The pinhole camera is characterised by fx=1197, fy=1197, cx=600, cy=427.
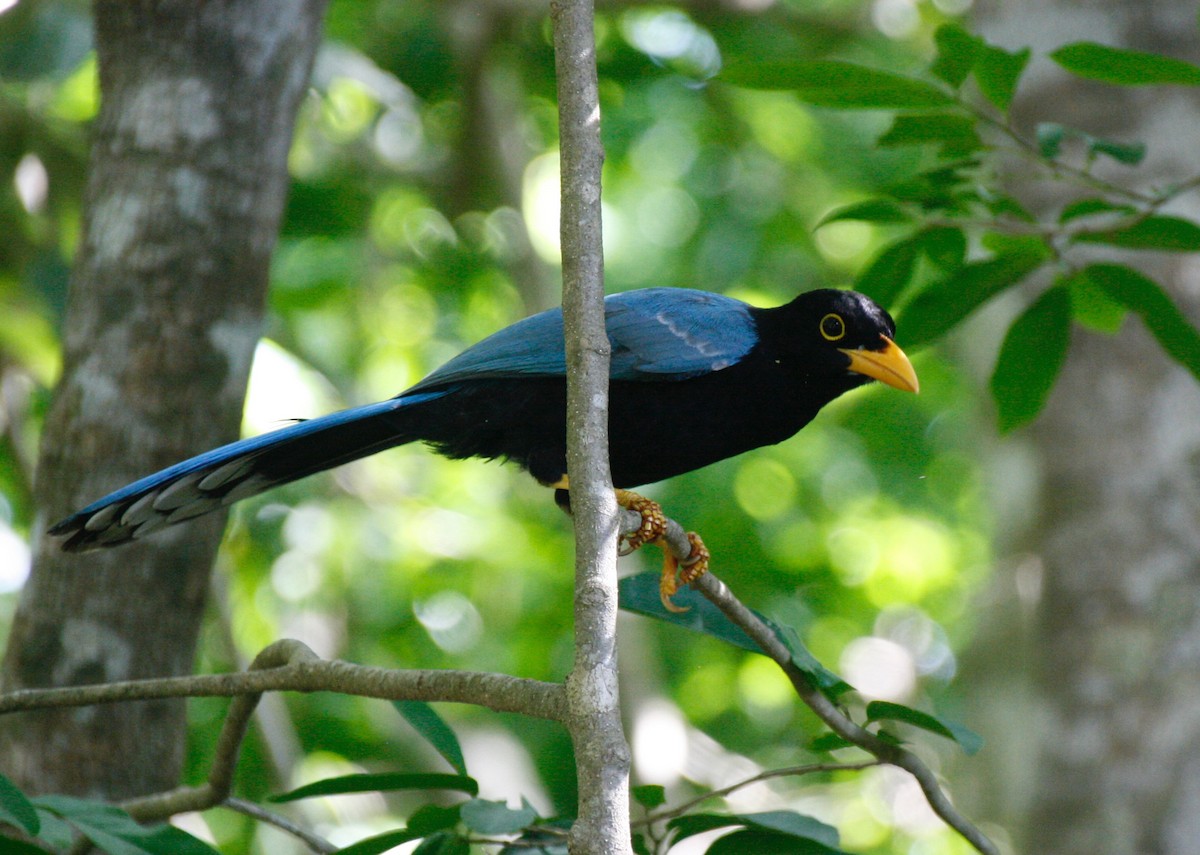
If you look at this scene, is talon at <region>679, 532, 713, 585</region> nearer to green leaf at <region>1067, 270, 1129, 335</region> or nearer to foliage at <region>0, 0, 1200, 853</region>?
foliage at <region>0, 0, 1200, 853</region>

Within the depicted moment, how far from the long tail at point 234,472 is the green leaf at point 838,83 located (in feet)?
4.51

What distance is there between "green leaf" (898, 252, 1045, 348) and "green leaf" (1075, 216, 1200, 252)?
0.56ft

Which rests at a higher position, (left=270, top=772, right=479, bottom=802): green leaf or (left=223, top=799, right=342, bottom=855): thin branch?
(left=270, top=772, right=479, bottom=802): green leaf

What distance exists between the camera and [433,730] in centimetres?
239

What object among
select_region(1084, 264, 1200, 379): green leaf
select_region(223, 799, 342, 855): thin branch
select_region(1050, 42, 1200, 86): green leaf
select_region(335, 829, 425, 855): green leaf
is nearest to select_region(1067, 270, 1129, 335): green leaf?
select_region(1084, 264, 1200, 379): green leaf

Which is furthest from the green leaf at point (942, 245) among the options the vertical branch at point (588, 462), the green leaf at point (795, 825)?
the green leaf at point (795, 825)

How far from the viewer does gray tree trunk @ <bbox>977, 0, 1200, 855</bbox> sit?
4.64m

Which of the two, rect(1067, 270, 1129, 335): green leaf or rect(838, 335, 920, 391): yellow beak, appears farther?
rect(838, 335, 920, 391): yellow beak

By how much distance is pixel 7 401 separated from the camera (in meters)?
5.43

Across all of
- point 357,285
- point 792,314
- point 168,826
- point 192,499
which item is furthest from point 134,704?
point 357,285

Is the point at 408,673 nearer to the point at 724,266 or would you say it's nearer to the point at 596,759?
the point at 596,759

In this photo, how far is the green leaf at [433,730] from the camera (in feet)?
7.77

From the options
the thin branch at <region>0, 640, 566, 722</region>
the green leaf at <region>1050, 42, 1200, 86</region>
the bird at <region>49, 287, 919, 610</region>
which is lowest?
the thin branch at <region>0, 640, 566, 722</region>

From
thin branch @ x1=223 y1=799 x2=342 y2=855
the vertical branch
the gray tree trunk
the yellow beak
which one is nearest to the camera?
the vertical branch
